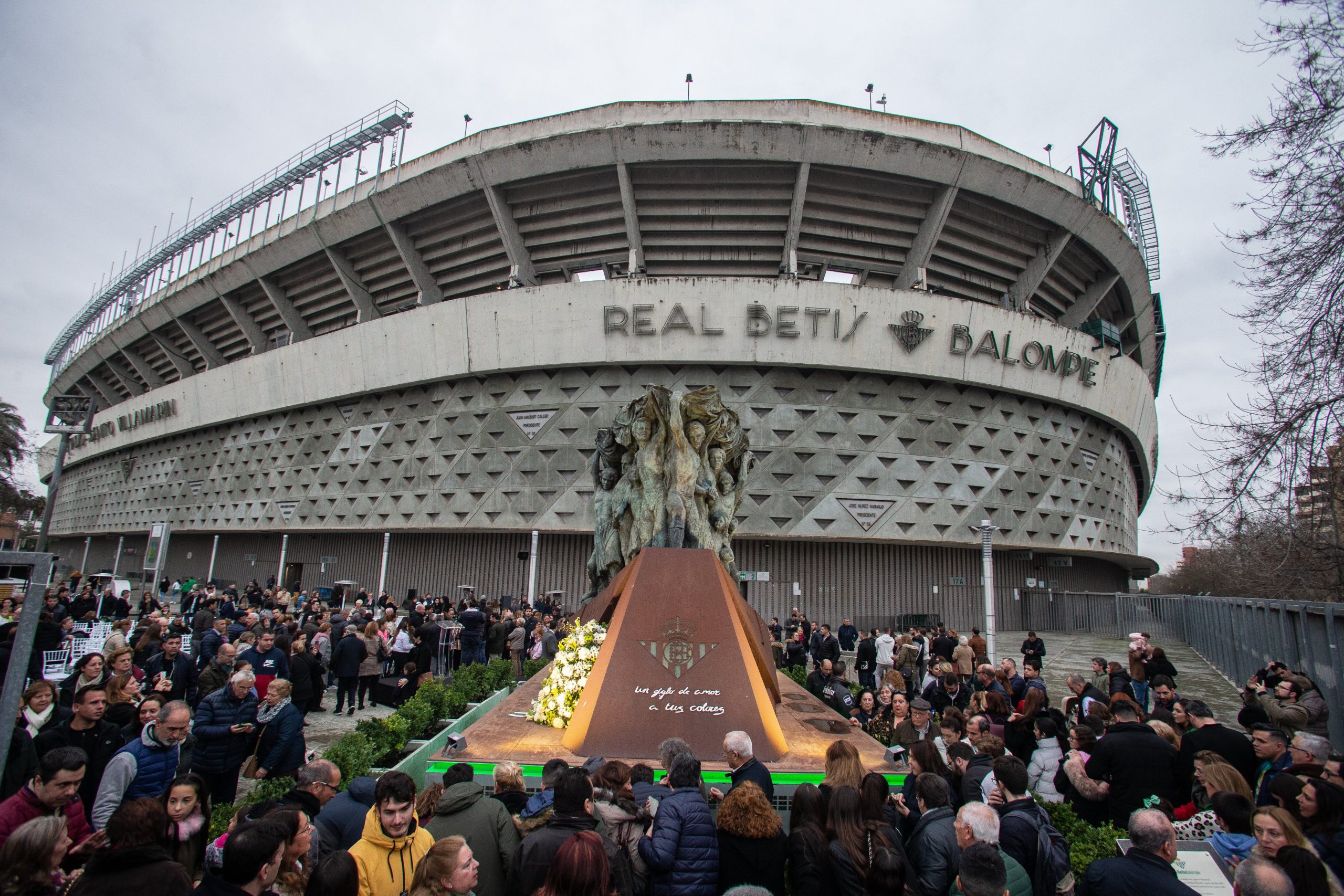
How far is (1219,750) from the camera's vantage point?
5117 mm

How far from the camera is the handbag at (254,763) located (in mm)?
5762

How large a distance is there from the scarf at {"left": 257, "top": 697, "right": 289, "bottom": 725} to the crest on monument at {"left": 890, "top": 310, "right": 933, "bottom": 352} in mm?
20317

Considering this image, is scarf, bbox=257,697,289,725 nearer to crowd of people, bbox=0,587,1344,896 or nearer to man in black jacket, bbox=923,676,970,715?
crowd of people, bbox=0,587,1344,896

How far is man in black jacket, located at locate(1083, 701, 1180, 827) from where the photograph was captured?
4949mm

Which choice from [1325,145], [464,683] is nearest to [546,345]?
[464,683]

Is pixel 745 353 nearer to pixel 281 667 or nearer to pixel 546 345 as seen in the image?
pixel 546 345

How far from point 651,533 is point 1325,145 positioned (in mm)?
7866

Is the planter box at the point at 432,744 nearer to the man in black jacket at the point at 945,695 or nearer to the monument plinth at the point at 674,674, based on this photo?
the monument plinth at the point at 674,674

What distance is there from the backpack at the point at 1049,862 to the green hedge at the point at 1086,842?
0.45 m

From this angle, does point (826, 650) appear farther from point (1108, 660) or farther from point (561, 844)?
point (561, 844)

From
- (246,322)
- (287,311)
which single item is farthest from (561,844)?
(246,322)

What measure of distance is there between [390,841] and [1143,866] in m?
3.71

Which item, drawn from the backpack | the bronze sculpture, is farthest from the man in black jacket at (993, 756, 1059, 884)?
the bronze sculpture

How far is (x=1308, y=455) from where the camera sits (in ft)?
20.7
